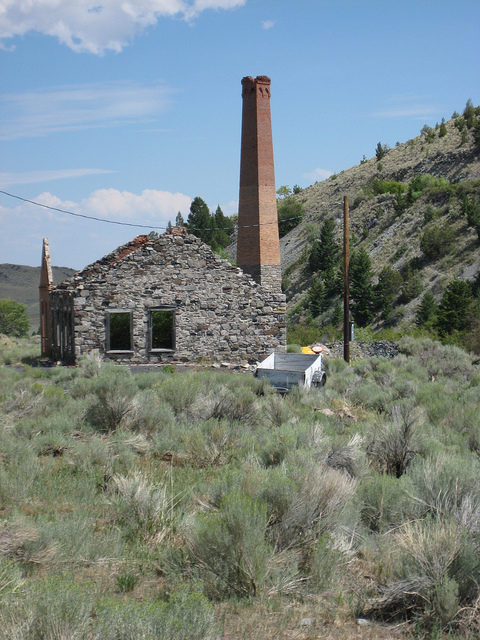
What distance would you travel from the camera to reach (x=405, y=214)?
53.6 m

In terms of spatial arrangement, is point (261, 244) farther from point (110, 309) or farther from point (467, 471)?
point (467, 471)

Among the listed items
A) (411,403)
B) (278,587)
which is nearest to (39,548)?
(278,587)

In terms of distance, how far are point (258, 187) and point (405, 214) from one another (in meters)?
24.8

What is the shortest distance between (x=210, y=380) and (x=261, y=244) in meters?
19.9

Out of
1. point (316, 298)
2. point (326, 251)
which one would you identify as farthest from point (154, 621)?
point (326, 251)

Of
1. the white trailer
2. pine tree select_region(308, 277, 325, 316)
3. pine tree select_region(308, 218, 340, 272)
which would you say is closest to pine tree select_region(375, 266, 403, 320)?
pine tree select_region(308, 277, 325, 316)

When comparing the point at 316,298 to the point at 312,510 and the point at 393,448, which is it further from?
the point at 312,510

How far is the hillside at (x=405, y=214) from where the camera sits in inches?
1740

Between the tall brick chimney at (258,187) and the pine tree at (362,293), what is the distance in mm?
11572

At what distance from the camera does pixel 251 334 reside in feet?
68.1

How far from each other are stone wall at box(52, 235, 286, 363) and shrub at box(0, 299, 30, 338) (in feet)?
106

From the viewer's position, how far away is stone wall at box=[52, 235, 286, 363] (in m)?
19.5

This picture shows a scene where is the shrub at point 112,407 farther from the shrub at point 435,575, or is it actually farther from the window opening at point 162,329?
the window opening at point 162,329

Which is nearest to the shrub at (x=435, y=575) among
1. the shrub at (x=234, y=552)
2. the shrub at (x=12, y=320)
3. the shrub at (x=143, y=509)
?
the shrub at (x=234, y=552)
